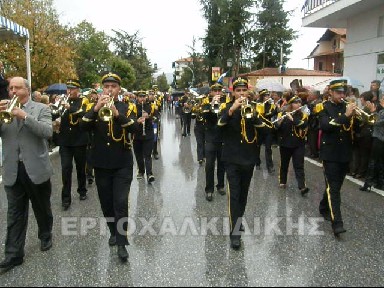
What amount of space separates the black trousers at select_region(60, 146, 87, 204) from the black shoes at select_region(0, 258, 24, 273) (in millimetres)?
2161

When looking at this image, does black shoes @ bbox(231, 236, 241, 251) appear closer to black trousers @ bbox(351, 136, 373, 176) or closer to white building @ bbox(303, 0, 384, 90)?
black trousers @ bbox(351, 136, 373, 176)

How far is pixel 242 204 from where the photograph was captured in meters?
5.24

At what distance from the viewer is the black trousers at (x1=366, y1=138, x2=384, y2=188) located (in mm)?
7789

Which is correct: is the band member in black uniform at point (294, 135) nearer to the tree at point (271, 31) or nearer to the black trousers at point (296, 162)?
the black trousers at point (296, 162)

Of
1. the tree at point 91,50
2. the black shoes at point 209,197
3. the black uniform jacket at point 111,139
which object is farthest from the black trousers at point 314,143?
the tree at point 91,50

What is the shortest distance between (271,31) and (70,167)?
44400 millimetres

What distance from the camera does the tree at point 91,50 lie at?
48.5m

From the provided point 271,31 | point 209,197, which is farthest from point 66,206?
point 271,31

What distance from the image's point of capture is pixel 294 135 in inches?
302

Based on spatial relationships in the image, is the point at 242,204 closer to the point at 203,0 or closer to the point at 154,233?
the point at 154,233

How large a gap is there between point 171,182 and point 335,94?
4113 mm

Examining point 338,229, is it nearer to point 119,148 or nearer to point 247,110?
point 247,110

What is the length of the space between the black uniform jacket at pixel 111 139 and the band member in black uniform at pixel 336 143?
2.69m

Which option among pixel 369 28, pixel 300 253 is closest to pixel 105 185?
pixel 300 253
